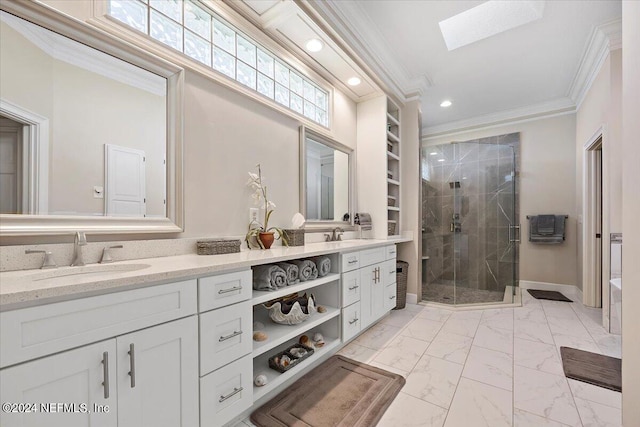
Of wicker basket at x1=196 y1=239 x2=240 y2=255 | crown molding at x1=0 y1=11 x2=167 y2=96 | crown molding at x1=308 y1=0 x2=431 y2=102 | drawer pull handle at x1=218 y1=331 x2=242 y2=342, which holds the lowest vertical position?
drawer pull handle at x1=218 y1=331 x2=242 y2=342

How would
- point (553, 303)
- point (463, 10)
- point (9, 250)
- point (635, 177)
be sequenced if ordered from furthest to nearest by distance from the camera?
point (553, 303) → point (463, 10) → point (635, 177) → point (9, 250)

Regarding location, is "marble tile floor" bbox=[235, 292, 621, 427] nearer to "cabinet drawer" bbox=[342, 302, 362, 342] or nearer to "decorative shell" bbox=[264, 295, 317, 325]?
"cabinet drawer" bbox=[342, 302, 362, 342]

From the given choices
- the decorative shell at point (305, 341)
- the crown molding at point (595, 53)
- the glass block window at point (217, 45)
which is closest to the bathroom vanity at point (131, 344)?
the decorative shell at point (305, 341)

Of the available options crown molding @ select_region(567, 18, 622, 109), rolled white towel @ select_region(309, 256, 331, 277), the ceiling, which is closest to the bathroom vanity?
rolled white towel @ select_region(309, 256, 331, 277)

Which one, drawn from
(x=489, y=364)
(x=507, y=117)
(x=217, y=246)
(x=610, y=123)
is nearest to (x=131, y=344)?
(x=217, y=246)

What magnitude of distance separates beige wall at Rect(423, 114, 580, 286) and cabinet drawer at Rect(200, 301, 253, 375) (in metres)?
4.37

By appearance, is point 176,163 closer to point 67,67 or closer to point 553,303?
point 67,67

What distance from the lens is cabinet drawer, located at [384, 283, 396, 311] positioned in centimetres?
263

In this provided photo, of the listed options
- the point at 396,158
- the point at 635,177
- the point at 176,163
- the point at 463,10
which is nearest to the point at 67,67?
the point at 176,163

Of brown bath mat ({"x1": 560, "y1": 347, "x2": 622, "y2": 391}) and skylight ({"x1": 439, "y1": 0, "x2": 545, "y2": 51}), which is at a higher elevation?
skylight ({"x1": 439, "y1": 0, "x2": 545, "y2": 51})

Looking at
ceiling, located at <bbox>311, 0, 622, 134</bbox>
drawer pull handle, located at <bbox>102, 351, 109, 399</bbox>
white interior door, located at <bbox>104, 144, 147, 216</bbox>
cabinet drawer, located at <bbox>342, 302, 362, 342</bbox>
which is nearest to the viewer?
drawer pull handle, located at <bbox>102, 351, 109, 399</bbox>

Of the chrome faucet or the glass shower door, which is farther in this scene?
the glass shower door

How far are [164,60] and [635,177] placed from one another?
2.33m

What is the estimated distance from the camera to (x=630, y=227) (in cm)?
120
